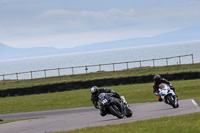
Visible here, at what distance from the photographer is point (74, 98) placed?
3198cm

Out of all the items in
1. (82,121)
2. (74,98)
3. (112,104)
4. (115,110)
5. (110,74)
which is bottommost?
(74,98)

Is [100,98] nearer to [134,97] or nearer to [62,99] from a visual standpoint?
[134,97]

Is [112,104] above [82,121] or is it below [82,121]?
above

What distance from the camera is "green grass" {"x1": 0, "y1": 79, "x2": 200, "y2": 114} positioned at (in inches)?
1092

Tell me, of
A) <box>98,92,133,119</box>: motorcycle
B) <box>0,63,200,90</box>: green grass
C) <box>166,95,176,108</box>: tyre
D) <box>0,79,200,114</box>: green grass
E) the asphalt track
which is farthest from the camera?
<box>0,63,200,90</box>: green grass

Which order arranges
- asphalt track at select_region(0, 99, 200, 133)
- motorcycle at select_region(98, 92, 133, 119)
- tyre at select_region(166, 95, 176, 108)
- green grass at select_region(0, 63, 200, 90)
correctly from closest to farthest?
motorcycle at select_region(98, 92, 133, 119), asphalt track at select_region(0, 99, 200, 133), tyre at select_region(166, 95, 176, 108), green grass at select_region(0, 63, 200, 90)

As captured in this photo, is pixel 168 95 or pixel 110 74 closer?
pixel 168 95

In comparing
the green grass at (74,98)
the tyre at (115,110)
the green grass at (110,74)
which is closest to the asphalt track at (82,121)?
the tyre at (115,110)

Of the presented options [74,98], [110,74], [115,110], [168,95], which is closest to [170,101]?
[168,95]

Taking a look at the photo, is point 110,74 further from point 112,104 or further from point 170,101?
point 112,104

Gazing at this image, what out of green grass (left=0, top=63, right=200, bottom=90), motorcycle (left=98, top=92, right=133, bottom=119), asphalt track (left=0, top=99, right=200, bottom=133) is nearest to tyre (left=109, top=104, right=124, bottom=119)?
motorcycle (left=98, top=92, right=133, bottom=119)

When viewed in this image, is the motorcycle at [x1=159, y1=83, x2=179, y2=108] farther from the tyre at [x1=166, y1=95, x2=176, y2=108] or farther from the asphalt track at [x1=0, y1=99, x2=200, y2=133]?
the asphalt track at [x1=0, y1=99, x2=200, y2=133]

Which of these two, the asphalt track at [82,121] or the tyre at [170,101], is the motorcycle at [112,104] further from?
the tyre at [170,101]

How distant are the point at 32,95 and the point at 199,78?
1440cm
